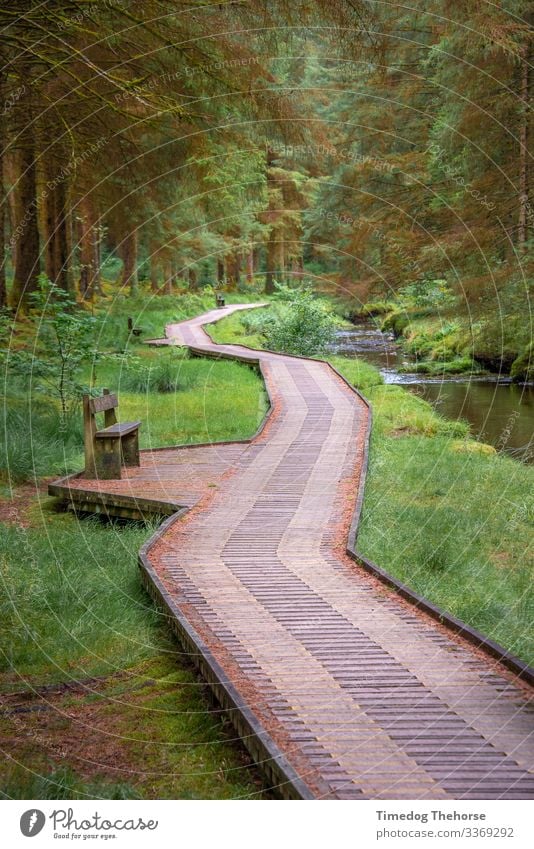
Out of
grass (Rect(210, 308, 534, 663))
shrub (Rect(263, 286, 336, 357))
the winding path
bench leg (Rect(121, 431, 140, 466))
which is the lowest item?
grass (Rect(210, 308, 534, 663))

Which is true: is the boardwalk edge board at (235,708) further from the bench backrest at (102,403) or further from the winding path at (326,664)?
the bench backrest at (102,403)

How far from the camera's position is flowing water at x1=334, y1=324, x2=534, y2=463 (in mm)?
16750

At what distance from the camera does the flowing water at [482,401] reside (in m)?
16.8

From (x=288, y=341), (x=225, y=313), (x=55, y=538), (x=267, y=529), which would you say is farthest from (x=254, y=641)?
(x=225, y=313)

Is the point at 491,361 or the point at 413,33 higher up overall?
the point at 413,33

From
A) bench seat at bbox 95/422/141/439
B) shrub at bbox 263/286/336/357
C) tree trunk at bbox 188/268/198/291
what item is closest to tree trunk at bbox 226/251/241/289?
tree trunk at bbox 188/268/198/291

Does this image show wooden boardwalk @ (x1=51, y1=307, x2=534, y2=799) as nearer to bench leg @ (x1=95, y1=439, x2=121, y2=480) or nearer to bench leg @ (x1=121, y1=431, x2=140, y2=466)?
bench leg @ (x1=95, y1=439, x2=121, y2=480)

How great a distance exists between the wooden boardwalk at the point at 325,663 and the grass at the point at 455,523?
0.63 metres

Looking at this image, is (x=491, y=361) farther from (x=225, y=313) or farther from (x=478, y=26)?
(x=225, y=313)

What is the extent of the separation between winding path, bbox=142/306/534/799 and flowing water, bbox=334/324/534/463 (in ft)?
23.4

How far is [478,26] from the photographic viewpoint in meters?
13.1

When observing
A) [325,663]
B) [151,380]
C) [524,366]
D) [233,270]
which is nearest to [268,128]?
[151,380]

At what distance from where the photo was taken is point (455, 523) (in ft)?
34.3
